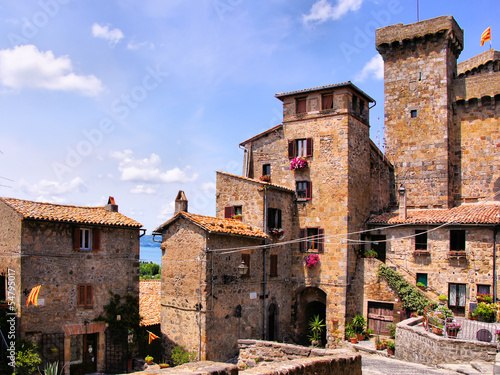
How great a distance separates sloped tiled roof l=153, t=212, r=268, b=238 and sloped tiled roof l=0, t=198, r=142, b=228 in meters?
2.08

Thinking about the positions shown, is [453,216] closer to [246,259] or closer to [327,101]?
[327,101]

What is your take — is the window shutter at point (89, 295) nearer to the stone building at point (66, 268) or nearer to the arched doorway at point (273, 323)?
the stone building at point (66, 268)

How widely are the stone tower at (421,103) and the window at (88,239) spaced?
20.2 m

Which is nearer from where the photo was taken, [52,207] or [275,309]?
[52,207]

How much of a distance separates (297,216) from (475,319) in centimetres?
1121

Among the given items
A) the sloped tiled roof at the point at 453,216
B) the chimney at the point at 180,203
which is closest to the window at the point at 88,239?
the chimney at the point at 180,203

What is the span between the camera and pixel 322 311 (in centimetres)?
3008

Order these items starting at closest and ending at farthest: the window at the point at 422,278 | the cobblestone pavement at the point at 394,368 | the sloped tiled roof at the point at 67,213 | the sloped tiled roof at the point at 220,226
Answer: the cobblestone pavement at the point at 394,368 → the sloped tiled roof at the point at 67,213 → the sloped tiled roof at the point at 220,226 → the window at the point at 422,278

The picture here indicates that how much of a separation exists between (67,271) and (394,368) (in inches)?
562

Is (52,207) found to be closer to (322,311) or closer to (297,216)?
(297,216)

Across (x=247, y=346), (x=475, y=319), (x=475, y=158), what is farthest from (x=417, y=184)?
(x=247, y=346)

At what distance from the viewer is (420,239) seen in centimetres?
2739

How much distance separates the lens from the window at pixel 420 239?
89.1ft

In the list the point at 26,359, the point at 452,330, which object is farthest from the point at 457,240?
the point at 26,359
